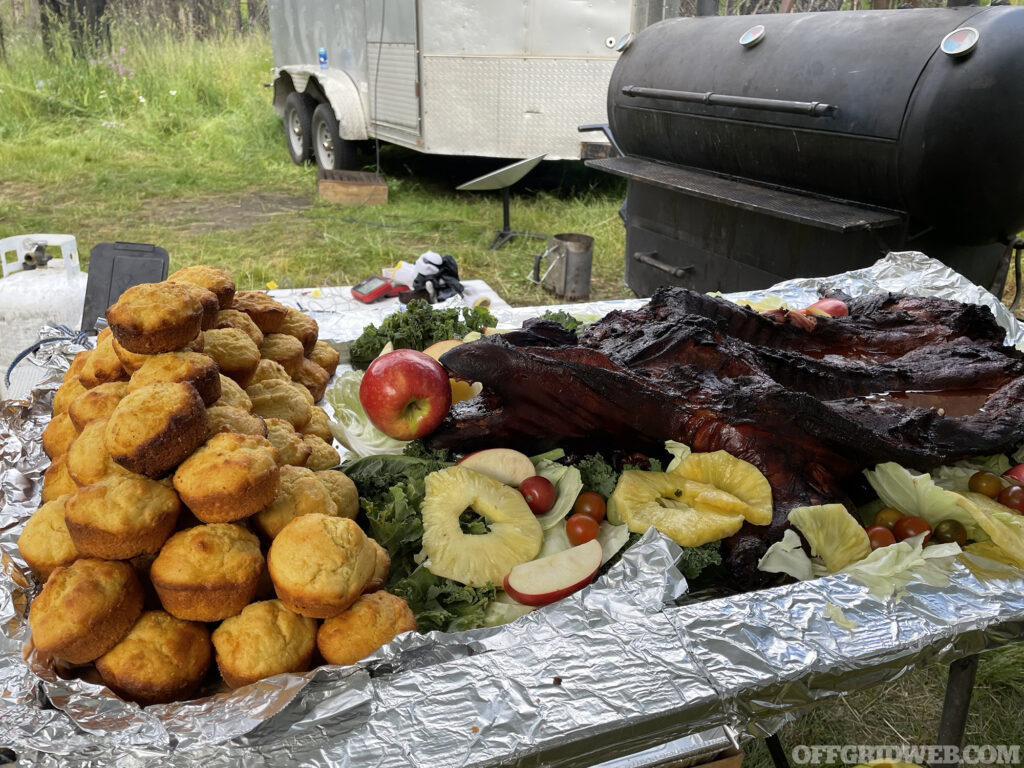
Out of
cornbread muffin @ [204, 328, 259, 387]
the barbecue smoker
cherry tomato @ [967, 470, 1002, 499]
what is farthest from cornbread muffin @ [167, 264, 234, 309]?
the barbecue smoker

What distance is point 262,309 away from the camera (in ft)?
7.47

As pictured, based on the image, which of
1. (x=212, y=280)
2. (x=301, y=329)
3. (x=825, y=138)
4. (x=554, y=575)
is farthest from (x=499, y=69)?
(x=554, y=575)

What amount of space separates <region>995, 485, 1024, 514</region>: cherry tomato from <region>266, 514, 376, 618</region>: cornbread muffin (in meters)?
1.67

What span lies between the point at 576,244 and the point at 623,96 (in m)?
1.29

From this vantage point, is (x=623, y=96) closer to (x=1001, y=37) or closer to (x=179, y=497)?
(x=1001, y=37)

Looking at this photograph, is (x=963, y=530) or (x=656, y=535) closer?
(x=656, y=535)

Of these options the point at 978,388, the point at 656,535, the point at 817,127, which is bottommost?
the point at 656,535

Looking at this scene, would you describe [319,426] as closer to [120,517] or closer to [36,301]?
[120,517]

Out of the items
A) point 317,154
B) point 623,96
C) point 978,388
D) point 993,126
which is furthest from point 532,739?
point 317,154

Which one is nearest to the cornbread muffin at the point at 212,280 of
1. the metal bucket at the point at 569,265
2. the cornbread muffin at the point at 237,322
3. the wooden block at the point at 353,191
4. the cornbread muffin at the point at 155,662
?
the cornbread muffin at the point at 237,322

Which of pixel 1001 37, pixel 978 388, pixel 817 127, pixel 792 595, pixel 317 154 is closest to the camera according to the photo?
pixel 792 595

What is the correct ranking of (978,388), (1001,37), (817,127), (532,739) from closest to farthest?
(532,739), (978,388), (1001,37), (817,127)

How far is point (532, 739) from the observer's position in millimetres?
1334

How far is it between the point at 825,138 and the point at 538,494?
2739 mm
